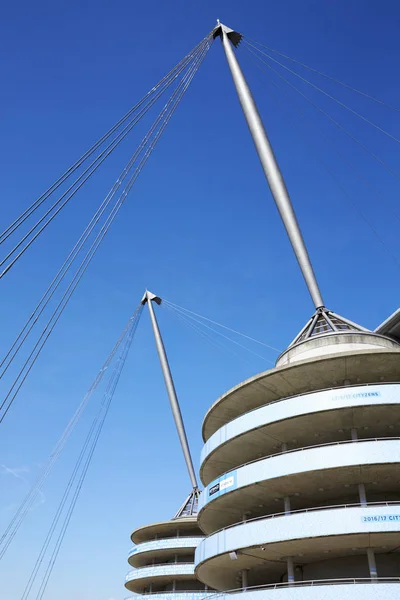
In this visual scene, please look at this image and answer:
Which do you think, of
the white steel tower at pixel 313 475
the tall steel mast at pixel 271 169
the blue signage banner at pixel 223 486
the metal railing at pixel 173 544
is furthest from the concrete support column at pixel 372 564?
the metal railing at pixel 173 544

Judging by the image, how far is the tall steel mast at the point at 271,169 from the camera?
37219 millimetres

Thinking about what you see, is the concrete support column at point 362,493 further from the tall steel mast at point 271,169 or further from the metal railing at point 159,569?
the metal railing at point 159,569

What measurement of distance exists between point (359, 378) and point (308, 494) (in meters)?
7.34

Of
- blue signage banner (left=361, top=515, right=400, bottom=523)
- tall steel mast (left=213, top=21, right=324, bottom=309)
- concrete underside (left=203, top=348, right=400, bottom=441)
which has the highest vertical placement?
tall steel mast (left=213, top=21, right=324, bottom=309)

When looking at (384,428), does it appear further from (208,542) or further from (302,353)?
(208,542)

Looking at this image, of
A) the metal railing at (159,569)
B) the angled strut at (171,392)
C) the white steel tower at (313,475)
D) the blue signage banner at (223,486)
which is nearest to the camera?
the white steel tower at (313,475)

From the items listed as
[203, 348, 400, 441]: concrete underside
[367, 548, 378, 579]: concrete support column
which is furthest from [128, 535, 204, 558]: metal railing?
[367, 548, 378, 579]: concrete support column

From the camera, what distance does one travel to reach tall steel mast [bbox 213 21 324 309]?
3722cm

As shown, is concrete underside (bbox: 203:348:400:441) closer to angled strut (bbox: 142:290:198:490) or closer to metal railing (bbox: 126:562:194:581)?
metal railing (bbox: 126:562:194:581)

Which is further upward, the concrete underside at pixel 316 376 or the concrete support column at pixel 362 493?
the concrete underside at pixel 316 376

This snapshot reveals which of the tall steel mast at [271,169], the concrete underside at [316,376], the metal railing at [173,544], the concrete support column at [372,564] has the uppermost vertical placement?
the tall steel mast at [271,169]

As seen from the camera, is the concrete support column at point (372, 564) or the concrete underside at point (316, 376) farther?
the concrete underside at point (316, 376)

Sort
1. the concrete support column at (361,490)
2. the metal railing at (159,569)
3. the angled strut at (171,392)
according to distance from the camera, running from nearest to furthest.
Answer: the concrete support column at (361,490) → the metal railing at (159,569) → the angled strut at (171,392)

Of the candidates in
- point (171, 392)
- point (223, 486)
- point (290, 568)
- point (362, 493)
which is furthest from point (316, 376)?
point (171, 392)
